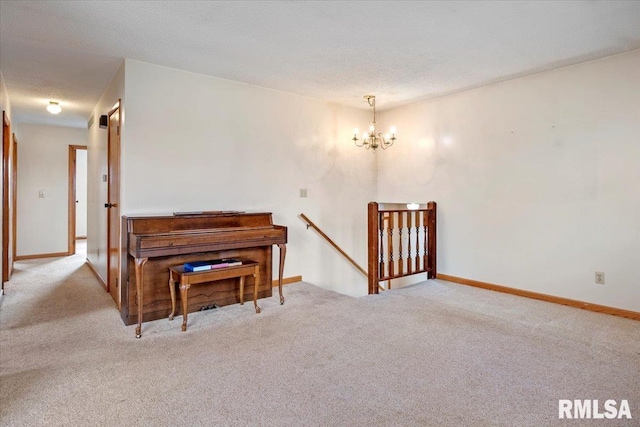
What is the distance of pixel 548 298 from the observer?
11.8ft

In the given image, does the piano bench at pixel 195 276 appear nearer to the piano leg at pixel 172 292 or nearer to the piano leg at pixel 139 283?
the piano leg at pixel 172 292

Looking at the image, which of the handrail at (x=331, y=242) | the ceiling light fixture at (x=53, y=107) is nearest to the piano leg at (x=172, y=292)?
the handrail at (x=331, y=242)

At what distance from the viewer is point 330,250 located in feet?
15.8

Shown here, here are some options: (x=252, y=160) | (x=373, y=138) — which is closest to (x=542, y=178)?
(x=373, y=138)

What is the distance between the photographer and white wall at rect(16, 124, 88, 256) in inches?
243

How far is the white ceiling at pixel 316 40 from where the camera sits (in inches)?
94.0

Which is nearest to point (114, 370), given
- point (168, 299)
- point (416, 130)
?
point (168, 299)

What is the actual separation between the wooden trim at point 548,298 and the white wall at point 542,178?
5 cm

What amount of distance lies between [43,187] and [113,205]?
12.9 ft

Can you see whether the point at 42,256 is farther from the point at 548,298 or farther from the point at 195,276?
the point at 548,298

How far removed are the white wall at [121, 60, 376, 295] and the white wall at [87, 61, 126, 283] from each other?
0.37 m

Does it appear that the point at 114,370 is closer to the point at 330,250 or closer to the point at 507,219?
the point at 330,250

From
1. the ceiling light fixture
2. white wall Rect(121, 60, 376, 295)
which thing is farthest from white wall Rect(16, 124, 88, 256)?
white wall Rect(121, 60, 376, 295)

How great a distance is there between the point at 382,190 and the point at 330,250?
48.8 inches
